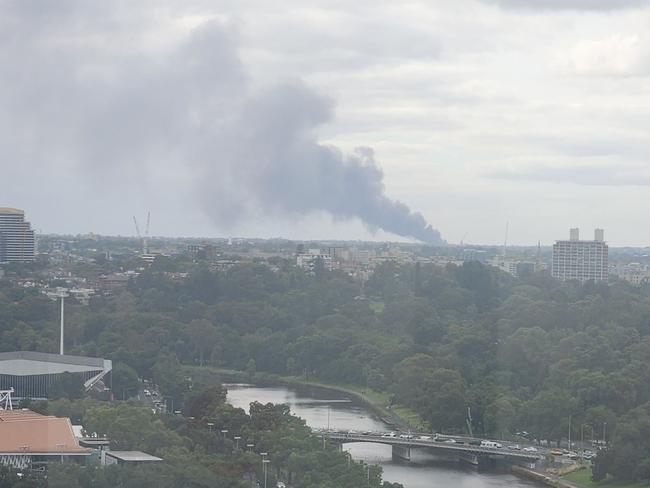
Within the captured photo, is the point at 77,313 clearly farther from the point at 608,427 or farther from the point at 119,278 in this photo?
the point at 608,427

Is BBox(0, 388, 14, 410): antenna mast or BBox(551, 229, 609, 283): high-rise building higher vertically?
BBox(551, 229, 609, 283): high-rise building

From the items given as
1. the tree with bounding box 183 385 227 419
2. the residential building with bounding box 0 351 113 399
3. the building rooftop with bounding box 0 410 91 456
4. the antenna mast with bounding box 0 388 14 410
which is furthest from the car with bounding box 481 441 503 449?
the residential building with bounding box 0 351 113 399

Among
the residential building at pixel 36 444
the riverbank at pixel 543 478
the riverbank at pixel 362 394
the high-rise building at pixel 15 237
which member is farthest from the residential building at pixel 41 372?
the high-rise building at pixel 15 237

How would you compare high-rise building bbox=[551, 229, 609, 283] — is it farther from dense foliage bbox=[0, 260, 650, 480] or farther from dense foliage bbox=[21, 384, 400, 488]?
dense foliage bbox=[21, 384, 400, 488]

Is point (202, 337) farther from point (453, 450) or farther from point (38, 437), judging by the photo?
point (38, 437)

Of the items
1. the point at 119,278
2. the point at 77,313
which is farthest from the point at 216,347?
the point at 119,278

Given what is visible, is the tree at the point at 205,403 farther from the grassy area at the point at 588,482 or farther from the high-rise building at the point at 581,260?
the high-rise building at the point at 581,260
